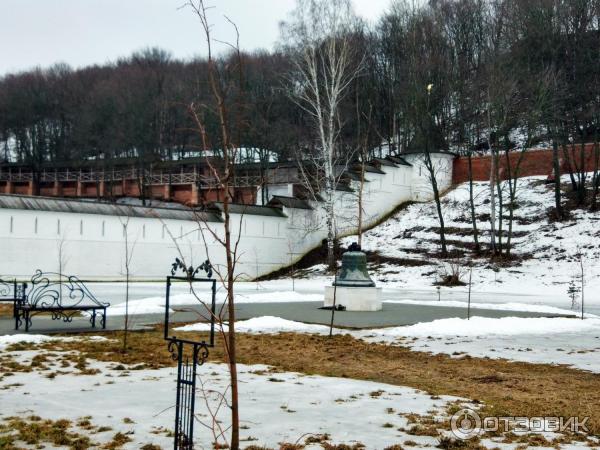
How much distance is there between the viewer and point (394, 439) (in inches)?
219

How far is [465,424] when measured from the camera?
19.9 ft

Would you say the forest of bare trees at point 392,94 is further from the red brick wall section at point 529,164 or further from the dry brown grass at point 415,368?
the dry brown grass at point 415,368

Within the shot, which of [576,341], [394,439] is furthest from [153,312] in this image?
[394,439]

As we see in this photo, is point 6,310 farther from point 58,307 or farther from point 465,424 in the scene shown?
point 465,424

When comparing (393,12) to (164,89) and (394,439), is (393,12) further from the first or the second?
(394,439)

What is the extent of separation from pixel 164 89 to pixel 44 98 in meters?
16.3

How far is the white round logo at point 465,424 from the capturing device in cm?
571

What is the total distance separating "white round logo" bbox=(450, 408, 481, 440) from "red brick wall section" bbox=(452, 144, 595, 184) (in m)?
39.2

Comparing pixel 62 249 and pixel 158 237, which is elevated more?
pixel 158 237

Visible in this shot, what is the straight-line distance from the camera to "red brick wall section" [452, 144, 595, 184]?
4485cm

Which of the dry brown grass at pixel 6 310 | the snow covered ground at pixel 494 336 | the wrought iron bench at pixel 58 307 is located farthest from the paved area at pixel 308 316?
the dry brown grass at pixel 6 310

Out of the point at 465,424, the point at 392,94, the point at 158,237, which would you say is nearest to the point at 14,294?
the point at 465,424

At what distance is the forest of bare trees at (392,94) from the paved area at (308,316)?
860 cm

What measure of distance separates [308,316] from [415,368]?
706cm
